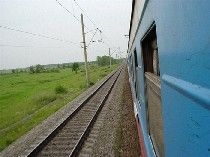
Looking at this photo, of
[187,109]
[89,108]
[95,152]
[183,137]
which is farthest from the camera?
[89,108]

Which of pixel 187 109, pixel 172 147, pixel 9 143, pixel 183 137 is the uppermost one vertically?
pixel 187 109

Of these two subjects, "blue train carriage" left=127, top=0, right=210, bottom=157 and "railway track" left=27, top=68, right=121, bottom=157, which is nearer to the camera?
"blue train carriage" left=127, top=0, right=210, bottom=157

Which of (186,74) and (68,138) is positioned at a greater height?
(186,74)

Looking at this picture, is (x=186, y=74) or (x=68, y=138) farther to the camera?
(x=68, y=138)

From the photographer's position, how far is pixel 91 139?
34.8 ft

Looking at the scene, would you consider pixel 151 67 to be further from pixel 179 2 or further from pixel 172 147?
pixel 179 2

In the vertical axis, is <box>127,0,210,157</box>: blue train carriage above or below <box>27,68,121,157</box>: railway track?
above

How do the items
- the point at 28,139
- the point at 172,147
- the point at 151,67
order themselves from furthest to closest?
the point at 28,139 < the point at 151,67 < the point at 172,147

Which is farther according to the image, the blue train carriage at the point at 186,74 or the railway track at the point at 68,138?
the railway track at the point at 68,138

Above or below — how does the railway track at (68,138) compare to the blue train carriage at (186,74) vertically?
below

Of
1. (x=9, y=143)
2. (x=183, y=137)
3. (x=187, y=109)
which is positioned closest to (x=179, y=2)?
(x=187, y=109)

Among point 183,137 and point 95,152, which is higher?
point 183,137

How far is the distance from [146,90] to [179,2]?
8.33 feet

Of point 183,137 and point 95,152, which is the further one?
point 95,152
